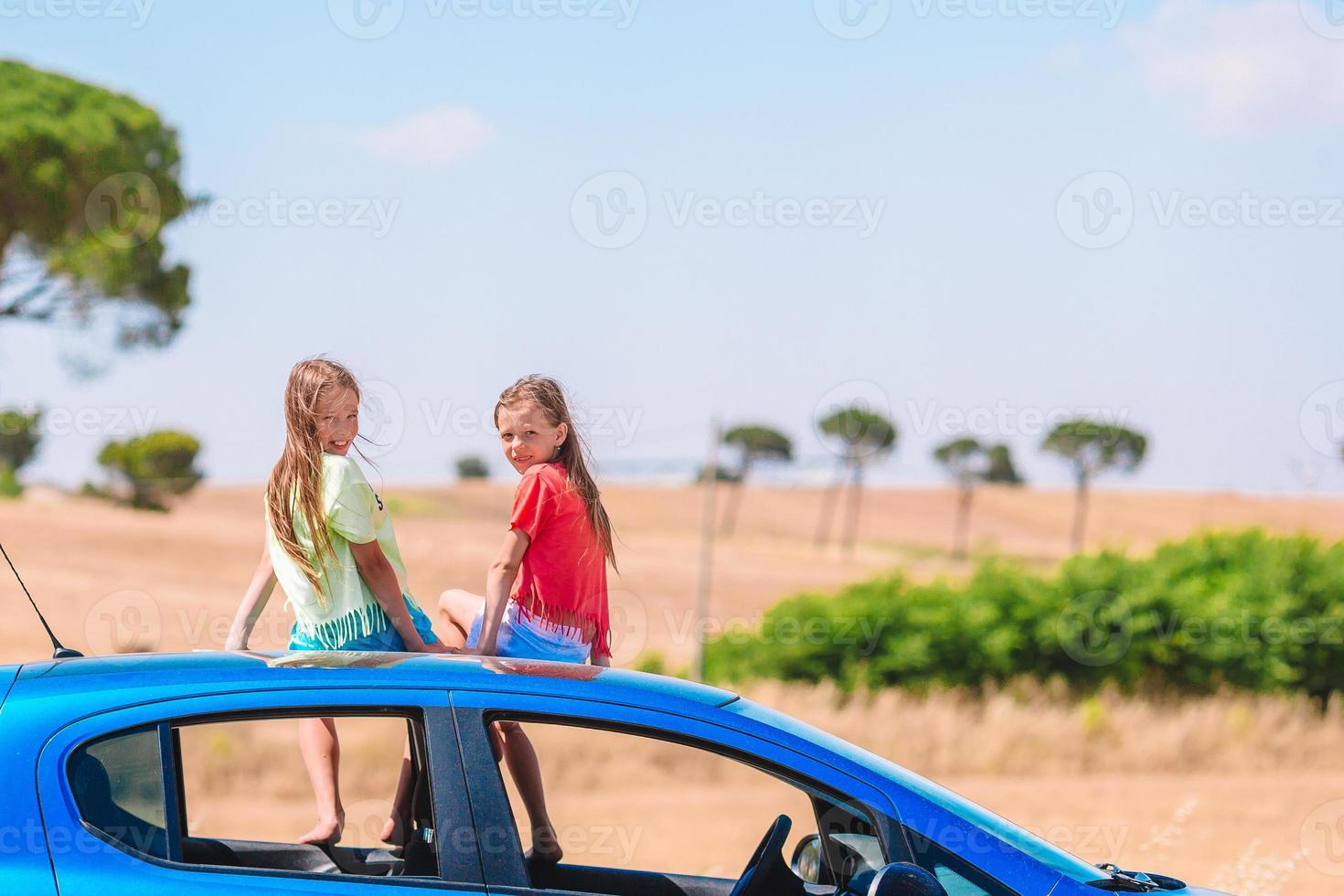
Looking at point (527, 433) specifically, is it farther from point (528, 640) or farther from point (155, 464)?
point (155, 464)

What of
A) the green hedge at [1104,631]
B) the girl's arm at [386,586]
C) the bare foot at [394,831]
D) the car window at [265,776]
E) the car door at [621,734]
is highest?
the girl's arm at [386,586]

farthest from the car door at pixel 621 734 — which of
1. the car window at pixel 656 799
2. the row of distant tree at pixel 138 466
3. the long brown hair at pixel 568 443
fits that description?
the row of distant tree at pixel 138 466

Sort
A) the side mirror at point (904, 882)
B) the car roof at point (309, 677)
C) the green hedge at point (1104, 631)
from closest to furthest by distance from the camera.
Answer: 1. the side mirror at point (904, 882)
2. the car roof at point (309, 677)
3. the green hedge at point (1104, 631)

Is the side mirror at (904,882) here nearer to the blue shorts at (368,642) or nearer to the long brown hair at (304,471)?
the blue shorts at (368,642)

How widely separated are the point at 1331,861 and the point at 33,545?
28816mm

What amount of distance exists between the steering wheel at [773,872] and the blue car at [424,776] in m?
0.09

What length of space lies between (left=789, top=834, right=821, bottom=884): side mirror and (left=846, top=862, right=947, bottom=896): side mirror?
388 mm

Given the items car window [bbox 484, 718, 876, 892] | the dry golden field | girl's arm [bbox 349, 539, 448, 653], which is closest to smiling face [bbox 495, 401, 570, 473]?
girl's arm [bbox 349, 539, 448, 653]

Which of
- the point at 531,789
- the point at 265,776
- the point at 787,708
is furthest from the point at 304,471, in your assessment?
the point at 787,708

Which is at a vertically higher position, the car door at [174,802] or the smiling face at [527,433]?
the smiling face at [527,433]

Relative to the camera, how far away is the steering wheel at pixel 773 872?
10.3 feet

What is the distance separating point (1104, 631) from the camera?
21891 mm

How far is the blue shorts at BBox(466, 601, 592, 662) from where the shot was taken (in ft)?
12.8

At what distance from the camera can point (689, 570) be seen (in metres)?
34.1
